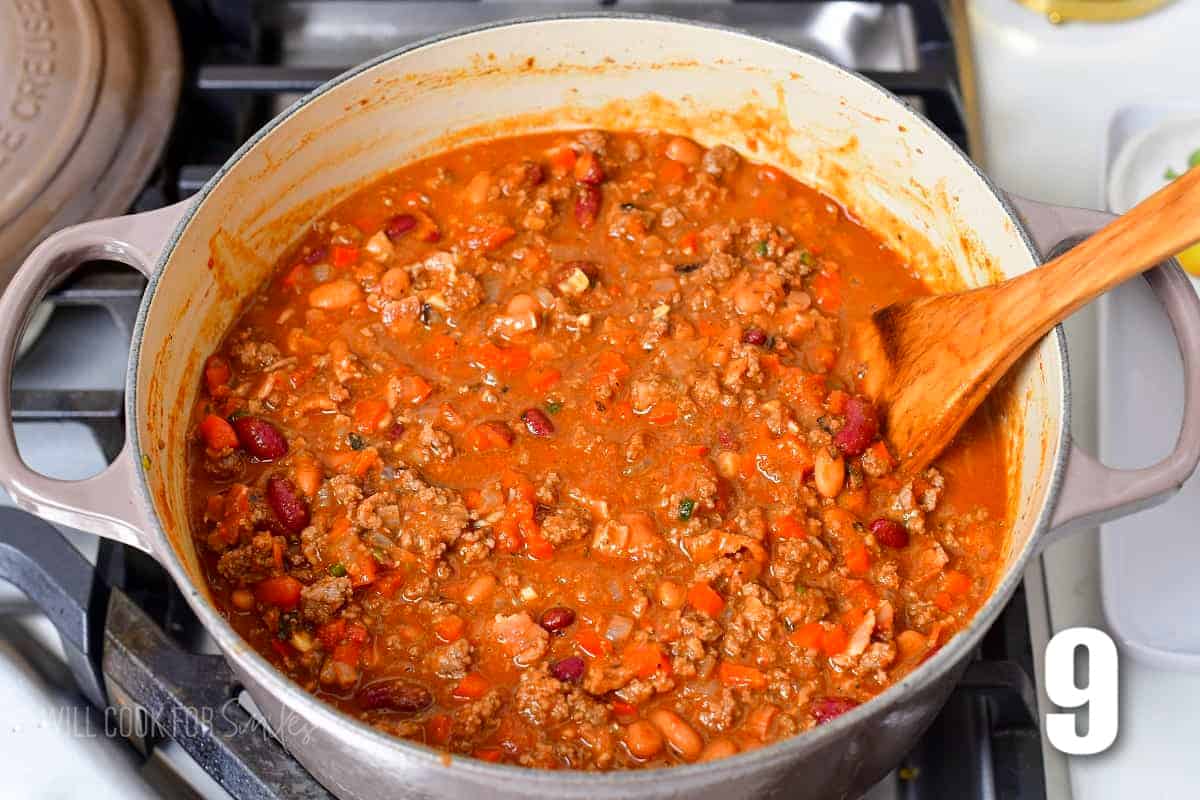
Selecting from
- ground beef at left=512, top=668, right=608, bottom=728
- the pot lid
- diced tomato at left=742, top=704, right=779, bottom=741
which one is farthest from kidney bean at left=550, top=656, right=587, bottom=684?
the pot lid

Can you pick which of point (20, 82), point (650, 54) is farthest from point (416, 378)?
point (20, 82)

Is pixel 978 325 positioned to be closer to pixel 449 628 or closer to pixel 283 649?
pixel 449 628

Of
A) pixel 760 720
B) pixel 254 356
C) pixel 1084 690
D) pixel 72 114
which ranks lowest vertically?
pixel 1084 690

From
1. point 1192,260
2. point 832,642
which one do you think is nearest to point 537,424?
point 832,642

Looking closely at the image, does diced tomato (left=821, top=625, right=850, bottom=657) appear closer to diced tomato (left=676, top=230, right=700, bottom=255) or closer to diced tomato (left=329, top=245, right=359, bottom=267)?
diced tomato (left=676, top=230, right=700, bottom=255)

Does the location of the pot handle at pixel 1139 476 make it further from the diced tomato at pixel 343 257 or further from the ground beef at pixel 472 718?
the diced tomato at pixel 343 257

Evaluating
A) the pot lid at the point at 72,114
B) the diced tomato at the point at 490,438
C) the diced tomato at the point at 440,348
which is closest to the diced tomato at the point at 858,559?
the diced tomato at the point at 490,438
